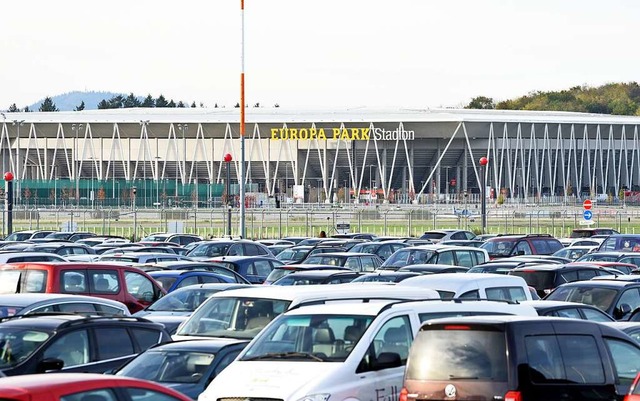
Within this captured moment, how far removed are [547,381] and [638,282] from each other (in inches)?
419

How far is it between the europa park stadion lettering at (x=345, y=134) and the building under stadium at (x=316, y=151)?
4.1 inches

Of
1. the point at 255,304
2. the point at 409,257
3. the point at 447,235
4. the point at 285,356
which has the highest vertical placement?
the point at 255,304

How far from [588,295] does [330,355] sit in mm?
9385

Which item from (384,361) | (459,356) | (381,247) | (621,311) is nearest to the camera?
(459,356)

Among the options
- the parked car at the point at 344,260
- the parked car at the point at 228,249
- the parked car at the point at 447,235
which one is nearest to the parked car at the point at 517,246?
the parked car at the point at 228,249

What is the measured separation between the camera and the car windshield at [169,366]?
1299 cm

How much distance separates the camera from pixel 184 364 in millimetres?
13281

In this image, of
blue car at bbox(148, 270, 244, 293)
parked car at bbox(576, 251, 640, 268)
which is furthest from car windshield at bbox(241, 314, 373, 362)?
parked car at bbox(576, 251, 640, 268)

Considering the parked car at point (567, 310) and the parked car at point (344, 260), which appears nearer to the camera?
the parked car at point (567, 310)

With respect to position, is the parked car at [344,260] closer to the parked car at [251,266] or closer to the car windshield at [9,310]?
the parked car at [251,266]

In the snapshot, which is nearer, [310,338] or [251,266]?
[310,338]

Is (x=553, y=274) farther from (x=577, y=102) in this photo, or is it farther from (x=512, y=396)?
(x=577, y=102)

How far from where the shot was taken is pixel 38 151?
110438 mm

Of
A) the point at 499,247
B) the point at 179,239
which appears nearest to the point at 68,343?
the point at 499,247
